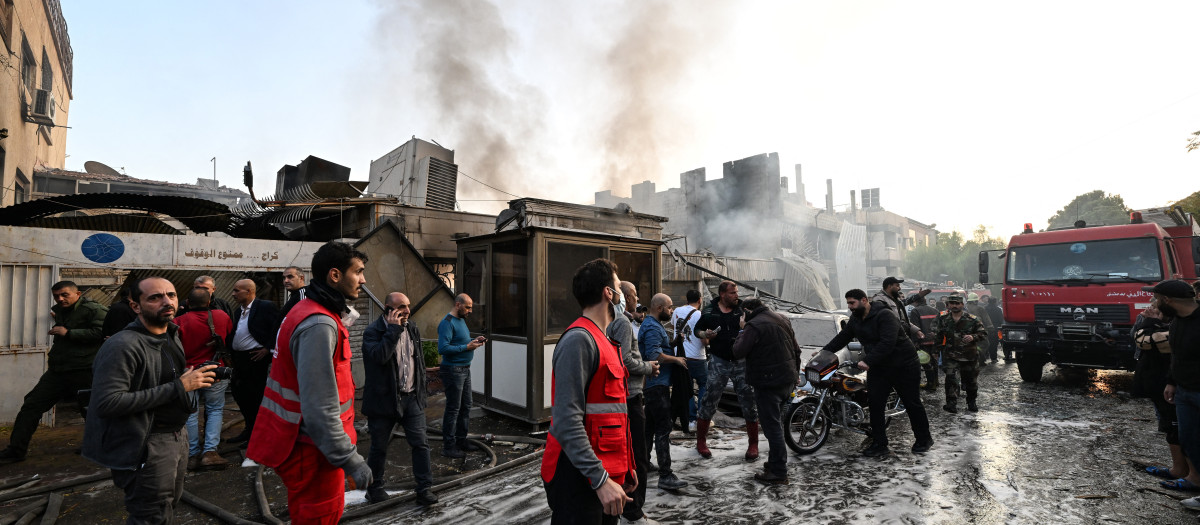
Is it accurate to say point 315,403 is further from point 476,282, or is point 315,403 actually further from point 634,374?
point 476,282

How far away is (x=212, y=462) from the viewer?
5152mm

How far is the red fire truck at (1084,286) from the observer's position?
8.42 meters

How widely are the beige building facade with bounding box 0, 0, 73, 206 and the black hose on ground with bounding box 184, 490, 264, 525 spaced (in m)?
8.63

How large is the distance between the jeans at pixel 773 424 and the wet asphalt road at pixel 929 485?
21 centimetres

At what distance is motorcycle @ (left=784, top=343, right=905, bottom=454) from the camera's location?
19.1 ft

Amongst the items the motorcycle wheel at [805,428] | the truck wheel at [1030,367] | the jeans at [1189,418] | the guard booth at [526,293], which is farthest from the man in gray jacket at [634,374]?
the truck wheel at [1030,367]

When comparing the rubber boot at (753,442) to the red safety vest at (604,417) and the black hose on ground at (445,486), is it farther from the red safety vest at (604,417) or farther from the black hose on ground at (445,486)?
the red safety vest at (604,417)

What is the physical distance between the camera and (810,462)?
5.48 m

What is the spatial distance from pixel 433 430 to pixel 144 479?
3866mm

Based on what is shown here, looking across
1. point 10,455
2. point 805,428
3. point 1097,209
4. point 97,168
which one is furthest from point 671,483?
point 1097,209

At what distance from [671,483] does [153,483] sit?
3.68 metres

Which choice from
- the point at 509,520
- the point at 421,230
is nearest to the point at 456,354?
the point at 509,520

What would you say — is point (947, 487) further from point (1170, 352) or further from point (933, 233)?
point (933, 233)

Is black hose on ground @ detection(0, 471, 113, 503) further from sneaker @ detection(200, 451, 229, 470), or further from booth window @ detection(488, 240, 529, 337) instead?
booth window @ detection(488, 240, 529, 337)
